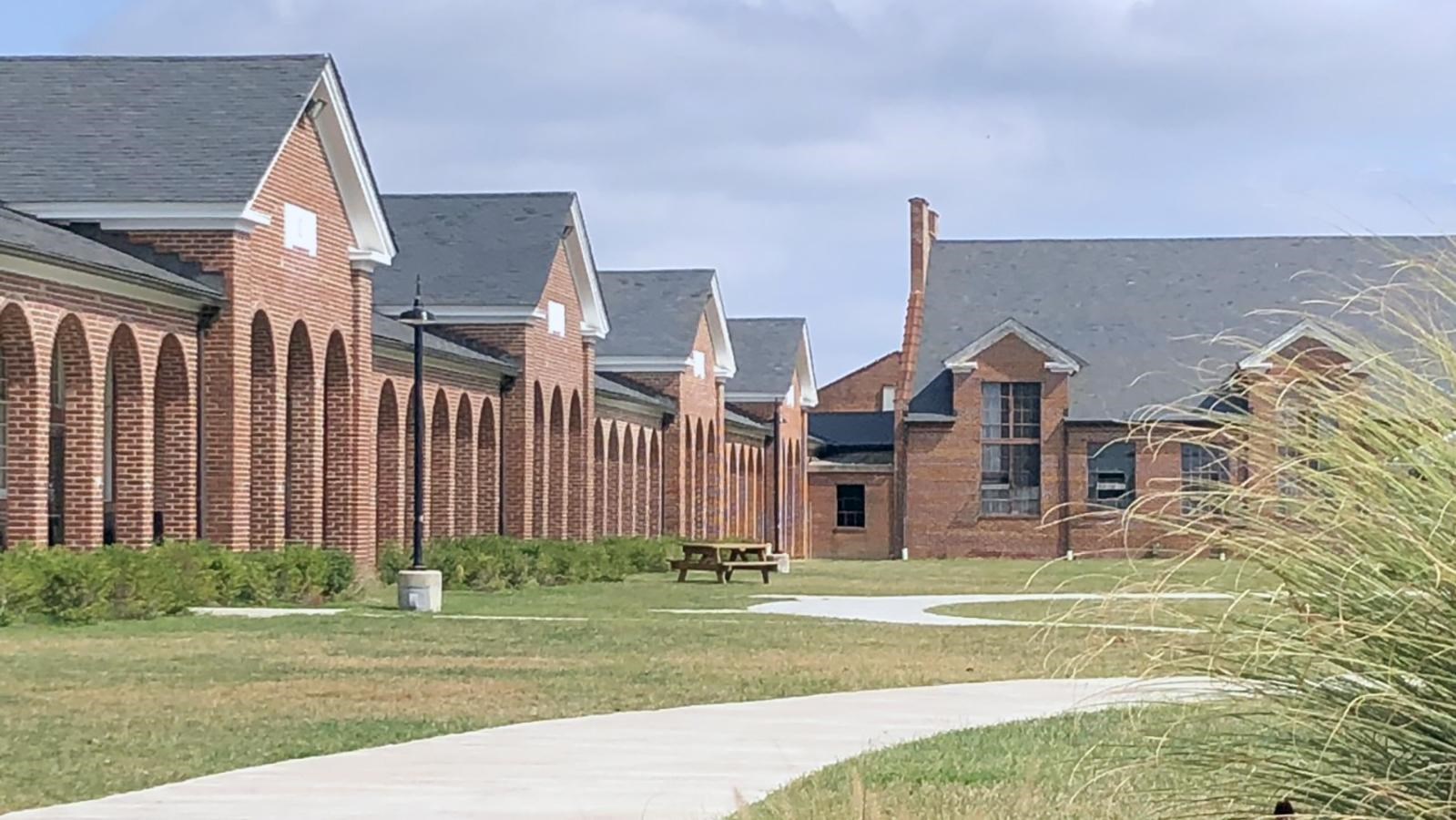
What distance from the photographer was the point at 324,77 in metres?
31.4

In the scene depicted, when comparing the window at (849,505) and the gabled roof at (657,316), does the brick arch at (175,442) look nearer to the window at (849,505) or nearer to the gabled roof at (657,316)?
the gabled roof at (657,316)

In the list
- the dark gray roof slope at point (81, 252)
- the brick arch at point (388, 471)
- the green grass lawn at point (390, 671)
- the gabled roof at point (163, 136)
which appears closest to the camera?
the green grass lawn at point (390, 671)

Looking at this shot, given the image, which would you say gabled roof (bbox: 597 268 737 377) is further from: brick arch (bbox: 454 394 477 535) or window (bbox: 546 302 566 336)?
brick arch (bbox: 454 394 477 535)

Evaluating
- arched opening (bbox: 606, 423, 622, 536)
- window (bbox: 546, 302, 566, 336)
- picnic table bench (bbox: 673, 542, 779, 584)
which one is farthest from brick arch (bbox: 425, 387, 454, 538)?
arched opening (bbox: 606, 423, 622, 536)

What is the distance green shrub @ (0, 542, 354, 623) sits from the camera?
22.5 metres

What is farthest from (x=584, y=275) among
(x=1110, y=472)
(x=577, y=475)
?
(x=1110, y=472)

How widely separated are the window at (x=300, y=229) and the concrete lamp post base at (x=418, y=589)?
6.21 meters

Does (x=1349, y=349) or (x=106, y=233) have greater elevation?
(x=106, y=233)

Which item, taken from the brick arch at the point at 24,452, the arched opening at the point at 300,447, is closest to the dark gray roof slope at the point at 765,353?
the arched opening at the point at 300,447

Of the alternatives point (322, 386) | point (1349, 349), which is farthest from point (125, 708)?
point (322, 386)

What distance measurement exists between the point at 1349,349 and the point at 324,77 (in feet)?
86.0

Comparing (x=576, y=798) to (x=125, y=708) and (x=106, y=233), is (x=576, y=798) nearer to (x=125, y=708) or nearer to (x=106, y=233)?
(x=125, y=708)

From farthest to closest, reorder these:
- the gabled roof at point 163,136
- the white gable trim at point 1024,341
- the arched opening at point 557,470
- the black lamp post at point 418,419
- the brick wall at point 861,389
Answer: the brick wall at point 861,389 → the white gable trim at point 1024,341 → the arched opening at point 557,470 → the gabled roof at point 163,136 → the black lamp post at point 418,419

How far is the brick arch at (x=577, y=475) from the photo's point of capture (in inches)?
1829
